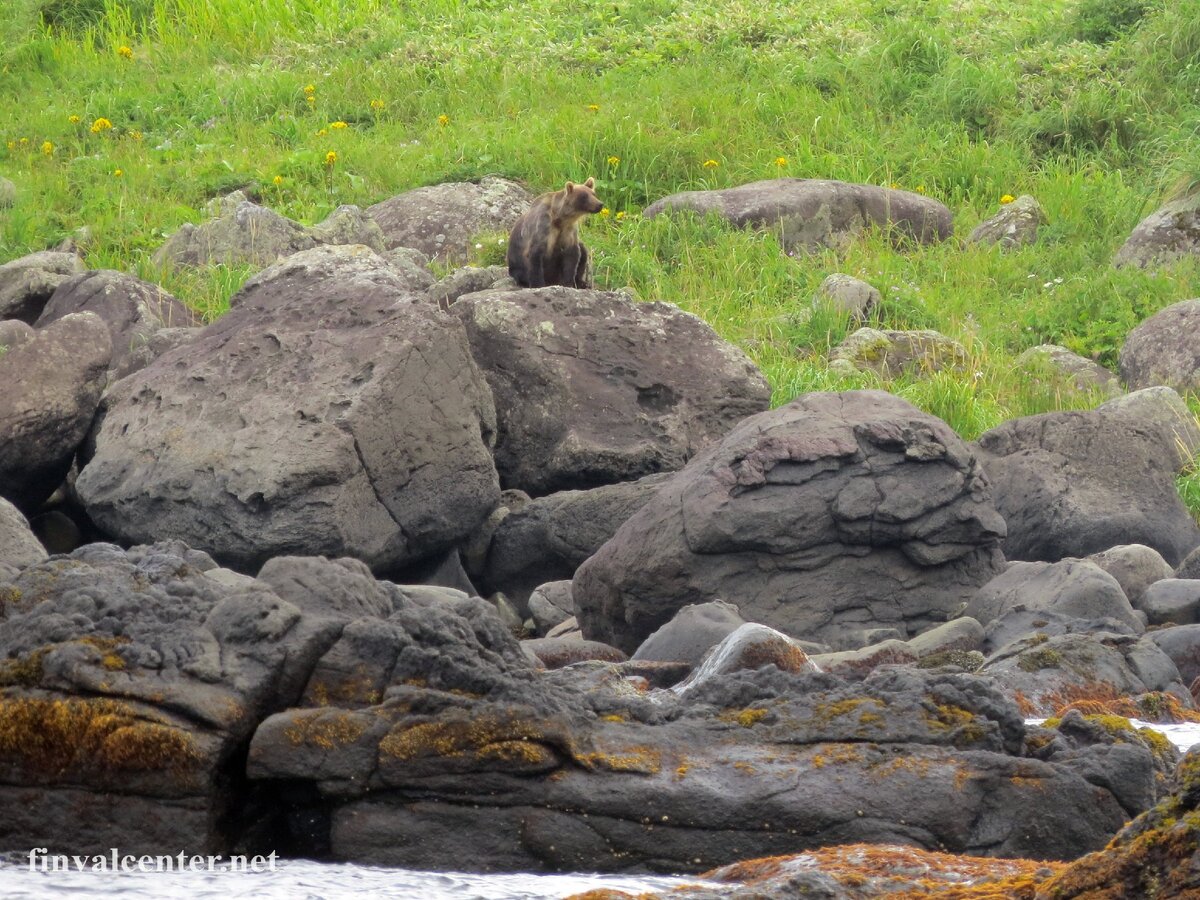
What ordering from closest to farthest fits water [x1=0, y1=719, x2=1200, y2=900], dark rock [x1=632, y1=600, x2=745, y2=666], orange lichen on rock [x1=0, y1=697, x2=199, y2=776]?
water [x1=0, y1=719, x2=1200, y2=900], orange lichen on rock [x1=0, y1=697, x2=199, y2=776], dark rock [x1=632, y1=600, x2=745, y2=666]

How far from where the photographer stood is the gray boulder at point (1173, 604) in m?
7.60

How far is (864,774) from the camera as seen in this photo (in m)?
3.87

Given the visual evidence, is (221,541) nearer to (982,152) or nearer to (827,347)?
(827,347)

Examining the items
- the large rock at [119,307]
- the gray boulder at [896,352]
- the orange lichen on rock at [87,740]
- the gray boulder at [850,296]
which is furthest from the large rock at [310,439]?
the gray boulder at [850,296]

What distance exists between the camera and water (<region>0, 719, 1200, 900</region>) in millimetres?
3527

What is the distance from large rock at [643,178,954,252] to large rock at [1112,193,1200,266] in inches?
73.6

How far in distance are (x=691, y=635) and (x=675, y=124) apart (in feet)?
39.8

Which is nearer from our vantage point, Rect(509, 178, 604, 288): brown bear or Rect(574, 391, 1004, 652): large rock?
Rect(574, 391, 1004, 652): large rock

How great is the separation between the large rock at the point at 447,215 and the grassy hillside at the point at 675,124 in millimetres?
571

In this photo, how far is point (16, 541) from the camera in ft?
21.3

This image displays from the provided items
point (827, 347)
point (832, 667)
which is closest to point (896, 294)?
point (827, 347)

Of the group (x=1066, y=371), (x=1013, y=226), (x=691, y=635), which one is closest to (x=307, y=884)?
(x=691, y=635)

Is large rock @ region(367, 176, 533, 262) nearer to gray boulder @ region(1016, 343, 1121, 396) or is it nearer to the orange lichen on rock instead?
gray boulder @ region(1016, 343, 1121, 396)

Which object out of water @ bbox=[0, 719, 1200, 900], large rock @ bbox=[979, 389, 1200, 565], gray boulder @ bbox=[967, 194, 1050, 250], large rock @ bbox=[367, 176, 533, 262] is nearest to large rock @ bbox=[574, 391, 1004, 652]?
large rock @ bbox=[979, 389, 1200, 565]
